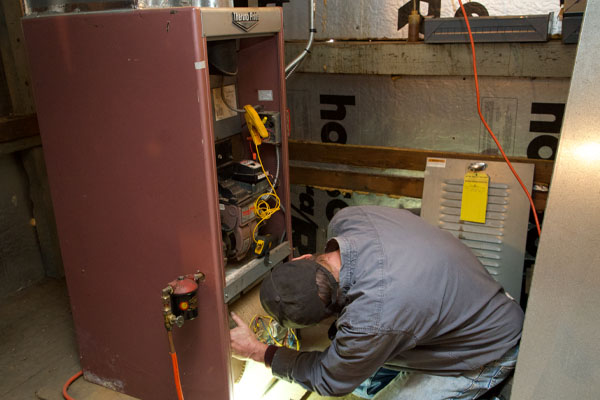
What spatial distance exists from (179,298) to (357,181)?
4.24 feet

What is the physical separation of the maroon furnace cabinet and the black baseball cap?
26 centimetres

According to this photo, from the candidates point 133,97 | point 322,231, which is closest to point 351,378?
point 133,97

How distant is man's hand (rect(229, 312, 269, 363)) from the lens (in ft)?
6.25

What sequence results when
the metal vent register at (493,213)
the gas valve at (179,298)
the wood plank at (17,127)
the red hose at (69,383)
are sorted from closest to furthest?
the gas valve at (179,298)
the red hose at (69,383)
the metal vent register at (493,213)
the wood plank at (17,127)

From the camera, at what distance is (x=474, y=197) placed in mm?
2443

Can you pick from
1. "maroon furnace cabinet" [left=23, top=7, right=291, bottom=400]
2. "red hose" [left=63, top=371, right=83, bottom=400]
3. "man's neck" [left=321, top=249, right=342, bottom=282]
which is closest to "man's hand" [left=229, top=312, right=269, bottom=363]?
"maroon furnace cabinet" [left=23, top=7, right=291, bottom=400]

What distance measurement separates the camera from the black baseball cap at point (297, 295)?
158 centimetres

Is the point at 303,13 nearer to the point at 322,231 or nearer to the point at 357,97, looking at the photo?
the point at 357,97

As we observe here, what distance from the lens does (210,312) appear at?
185 cm

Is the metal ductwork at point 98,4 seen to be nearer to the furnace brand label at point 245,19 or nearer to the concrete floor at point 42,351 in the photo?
the furnace brand label at point 245,19

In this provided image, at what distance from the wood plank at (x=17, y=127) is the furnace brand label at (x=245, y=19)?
5.00 ft

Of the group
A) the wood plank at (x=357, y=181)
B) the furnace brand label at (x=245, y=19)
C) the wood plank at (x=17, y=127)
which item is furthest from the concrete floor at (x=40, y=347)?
the furnace brand label at (x=245, y=19)

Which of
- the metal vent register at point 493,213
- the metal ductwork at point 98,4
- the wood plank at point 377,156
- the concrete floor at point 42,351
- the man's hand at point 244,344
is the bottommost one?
the concrete floor at point 42,351

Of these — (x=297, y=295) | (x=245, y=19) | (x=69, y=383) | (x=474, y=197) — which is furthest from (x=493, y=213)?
(x=69, y=383)
